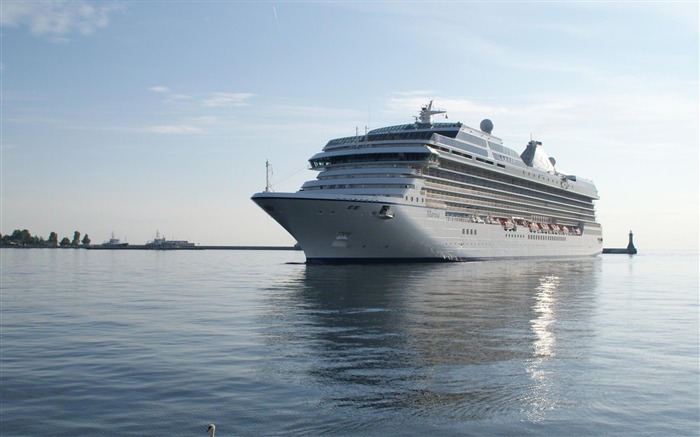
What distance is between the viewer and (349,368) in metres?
15.1

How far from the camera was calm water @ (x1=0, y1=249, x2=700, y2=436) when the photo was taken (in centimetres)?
1136

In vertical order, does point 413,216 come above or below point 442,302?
above

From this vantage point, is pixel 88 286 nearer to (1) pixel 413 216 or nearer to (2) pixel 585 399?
(1) pixel 413 216

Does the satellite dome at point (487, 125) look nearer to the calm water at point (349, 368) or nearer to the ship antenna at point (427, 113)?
the ship antenna at point (427, 113)

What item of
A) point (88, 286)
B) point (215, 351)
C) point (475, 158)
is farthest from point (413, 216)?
point (215, 351)

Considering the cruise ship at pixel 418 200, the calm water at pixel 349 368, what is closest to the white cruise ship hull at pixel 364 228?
the cruise ship at pixel 418 200

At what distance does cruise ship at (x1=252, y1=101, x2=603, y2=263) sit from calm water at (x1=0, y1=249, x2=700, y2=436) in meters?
25.3

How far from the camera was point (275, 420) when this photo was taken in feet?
36.7

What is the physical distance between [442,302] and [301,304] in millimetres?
6543

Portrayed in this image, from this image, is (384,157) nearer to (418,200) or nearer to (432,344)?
(418,200)

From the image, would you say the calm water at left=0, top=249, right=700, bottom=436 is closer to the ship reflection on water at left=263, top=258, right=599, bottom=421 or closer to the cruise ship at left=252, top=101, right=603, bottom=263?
the ship reflection on water at left=263, top=258, right=599, bottom=421

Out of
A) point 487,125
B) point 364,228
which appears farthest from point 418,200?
point 487,125

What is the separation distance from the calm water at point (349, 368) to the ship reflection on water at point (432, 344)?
7cm

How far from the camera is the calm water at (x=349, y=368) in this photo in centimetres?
1136
